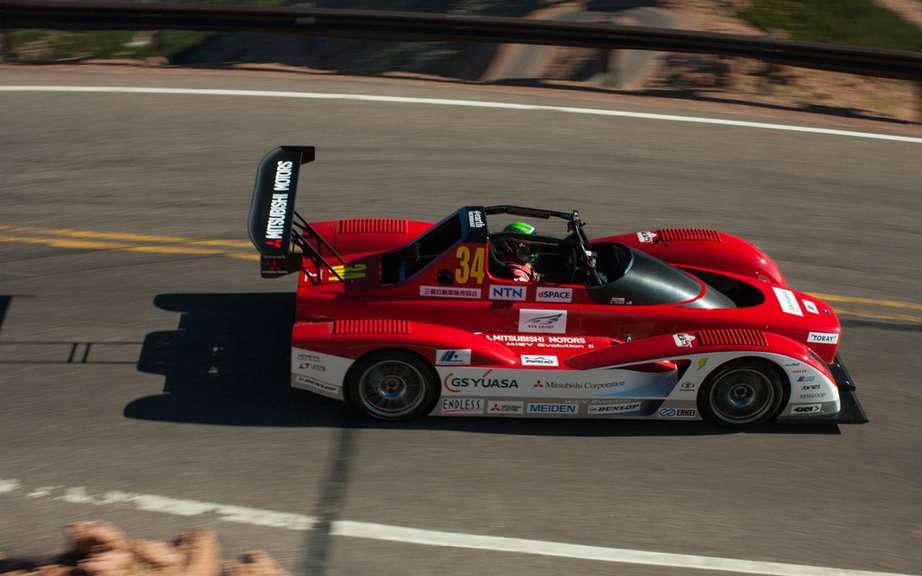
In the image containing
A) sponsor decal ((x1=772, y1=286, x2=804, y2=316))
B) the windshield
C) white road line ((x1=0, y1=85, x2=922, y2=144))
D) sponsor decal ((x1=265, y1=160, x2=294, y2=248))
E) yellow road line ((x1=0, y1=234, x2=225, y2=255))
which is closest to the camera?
sponsor decal ((x1=265, y1=160, x2=294, y2=248))

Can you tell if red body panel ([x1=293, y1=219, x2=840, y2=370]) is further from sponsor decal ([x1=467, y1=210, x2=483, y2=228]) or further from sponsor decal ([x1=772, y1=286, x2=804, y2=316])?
sponsor decal ([x1=467, y1=210, x2=483, y2=228])

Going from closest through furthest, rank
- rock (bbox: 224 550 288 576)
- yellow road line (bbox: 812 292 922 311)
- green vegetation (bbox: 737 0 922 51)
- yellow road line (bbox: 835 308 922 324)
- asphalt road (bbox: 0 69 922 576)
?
rock (bbox: 224 550 288 576), asphalt road (bbox: 0 69 922 576), yellow road line (bbox: 835 308 922 324), yellow road line (bbox: 812 292 922 311), green vegetation (bbox: 737 0 922 51)

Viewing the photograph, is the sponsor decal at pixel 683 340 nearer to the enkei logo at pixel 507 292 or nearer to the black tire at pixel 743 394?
the black tire at pixel 743 394

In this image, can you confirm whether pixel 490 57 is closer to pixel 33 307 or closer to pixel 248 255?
pixel 248 255

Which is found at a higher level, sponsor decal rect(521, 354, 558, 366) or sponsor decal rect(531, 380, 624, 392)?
sponsor decal rect(521, 354, 558, 366)

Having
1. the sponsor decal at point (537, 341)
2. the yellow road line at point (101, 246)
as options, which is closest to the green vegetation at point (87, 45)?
the yellow road line at point (101, 246)

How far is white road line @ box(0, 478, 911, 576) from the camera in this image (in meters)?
7.71

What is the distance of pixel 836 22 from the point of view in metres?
20.2

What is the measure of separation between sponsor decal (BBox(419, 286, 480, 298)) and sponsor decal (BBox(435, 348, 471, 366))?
65 cm

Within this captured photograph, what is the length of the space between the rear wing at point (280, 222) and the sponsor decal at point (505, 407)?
6.11 ft

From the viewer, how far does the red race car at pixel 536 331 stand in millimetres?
8898

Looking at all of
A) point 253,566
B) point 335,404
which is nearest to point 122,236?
point 335,404

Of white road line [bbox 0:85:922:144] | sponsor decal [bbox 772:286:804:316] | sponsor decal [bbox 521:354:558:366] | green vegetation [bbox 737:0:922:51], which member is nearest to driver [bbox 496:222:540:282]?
sponsor decal [bbox 521:354:558:366]

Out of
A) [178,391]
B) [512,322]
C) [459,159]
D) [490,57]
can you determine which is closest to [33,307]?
[178,391]
